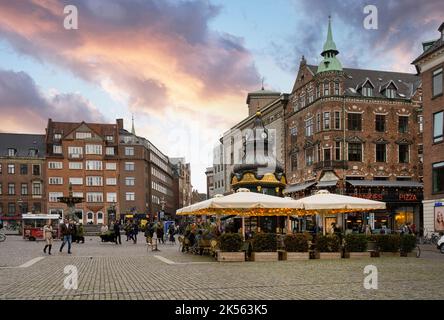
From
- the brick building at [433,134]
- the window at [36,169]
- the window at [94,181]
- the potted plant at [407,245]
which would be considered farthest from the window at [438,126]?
the window at [36,169]

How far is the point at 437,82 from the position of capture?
41312 mm

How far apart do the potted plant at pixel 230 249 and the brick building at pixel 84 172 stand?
249ft

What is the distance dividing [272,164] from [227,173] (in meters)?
69.9

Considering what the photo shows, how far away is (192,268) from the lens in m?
19.0

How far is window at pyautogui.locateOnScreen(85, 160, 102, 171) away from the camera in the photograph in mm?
95812

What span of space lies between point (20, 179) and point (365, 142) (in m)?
65.9

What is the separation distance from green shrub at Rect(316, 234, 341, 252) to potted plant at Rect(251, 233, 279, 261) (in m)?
2.33

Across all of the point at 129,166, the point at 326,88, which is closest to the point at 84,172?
the point at 129,166

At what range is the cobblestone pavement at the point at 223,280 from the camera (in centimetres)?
1248

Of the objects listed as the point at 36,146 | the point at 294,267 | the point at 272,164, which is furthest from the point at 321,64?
the point at 36,146

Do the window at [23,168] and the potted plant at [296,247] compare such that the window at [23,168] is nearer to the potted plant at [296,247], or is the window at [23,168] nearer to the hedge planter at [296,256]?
the potted plant at [296,247]

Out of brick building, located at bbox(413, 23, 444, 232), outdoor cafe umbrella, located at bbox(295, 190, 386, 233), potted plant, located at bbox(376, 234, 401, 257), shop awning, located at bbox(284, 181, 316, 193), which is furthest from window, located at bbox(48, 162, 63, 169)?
potted plant, located at bbox(376, 234, 401, 257)

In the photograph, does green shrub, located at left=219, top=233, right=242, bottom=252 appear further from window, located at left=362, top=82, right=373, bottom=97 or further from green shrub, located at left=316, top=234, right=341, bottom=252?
window, located at left=362, top=82, right=373, bottom=97

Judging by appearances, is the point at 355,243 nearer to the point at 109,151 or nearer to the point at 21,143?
the point at 109,151
